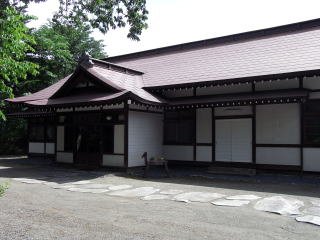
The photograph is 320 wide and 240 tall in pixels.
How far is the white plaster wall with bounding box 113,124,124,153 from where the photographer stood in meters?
12.5

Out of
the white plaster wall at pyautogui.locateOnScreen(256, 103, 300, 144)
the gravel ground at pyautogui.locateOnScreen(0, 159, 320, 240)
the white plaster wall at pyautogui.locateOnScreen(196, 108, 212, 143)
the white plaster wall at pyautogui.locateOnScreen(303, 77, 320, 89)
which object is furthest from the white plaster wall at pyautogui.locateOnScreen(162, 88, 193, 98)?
the gravel ground at pyautogui.locateOnScreen(0, 159, 320, 240)

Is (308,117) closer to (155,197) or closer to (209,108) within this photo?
(209,108)

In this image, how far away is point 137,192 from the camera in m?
8.52

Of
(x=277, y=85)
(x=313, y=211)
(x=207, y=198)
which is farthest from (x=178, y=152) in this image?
(x=313, y=211)

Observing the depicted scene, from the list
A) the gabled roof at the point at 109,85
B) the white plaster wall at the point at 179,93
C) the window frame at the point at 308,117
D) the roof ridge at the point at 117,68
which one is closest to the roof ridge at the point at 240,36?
the roof ridge at the point at 117,68

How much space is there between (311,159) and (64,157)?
9.82m

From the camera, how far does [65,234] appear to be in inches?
191

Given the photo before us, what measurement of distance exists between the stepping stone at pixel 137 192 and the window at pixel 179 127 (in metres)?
4.74

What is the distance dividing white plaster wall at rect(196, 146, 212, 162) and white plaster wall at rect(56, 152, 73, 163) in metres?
5.44

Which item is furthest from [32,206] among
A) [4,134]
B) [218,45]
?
[4,134]

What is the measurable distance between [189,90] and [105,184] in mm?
5641

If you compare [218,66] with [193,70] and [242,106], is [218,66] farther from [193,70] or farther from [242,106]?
[242,106]

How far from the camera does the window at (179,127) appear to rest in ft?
44.1

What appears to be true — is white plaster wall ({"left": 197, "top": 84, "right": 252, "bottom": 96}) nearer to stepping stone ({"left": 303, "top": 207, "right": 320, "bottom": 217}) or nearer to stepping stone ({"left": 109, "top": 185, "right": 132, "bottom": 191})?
stepping stone ({"left": 109, "top": 185, "right": 132, "bottom": 191})
